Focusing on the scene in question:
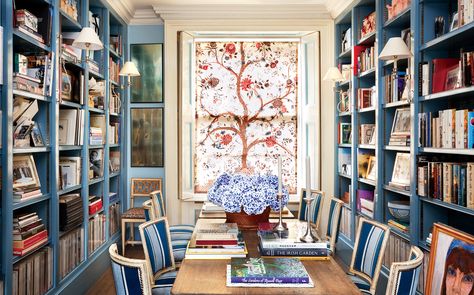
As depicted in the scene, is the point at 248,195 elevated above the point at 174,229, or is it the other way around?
the point at 248,195

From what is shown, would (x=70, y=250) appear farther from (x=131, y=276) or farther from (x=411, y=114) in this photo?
(x=411, y=114)

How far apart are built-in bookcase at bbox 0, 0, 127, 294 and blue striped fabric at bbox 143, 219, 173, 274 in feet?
2.76

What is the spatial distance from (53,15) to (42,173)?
1169mm

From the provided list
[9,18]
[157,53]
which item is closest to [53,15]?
[9,18]

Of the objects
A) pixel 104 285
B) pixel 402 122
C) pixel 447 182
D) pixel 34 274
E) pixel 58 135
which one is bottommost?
pixel 104 285

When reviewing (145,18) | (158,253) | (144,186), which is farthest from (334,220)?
(145,18)

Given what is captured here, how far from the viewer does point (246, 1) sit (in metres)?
4.70

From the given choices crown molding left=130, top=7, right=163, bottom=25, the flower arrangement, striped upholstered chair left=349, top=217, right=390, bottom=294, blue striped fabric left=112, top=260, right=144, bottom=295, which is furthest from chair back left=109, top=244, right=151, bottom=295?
crown molding left=130, top=7, right=163, bottom=25

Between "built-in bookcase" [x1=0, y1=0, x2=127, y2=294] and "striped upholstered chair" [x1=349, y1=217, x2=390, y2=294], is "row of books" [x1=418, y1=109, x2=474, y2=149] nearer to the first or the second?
"striped upholstered chair" [x1=349, y1=217, x2=390, y2=294]

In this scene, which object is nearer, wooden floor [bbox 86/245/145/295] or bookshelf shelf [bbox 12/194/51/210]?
bookshelf shelf [bbox 12/194/51/210]

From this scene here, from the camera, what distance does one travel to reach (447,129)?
105 inches

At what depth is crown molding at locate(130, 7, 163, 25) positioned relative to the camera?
5.07 m

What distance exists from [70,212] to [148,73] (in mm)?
2243

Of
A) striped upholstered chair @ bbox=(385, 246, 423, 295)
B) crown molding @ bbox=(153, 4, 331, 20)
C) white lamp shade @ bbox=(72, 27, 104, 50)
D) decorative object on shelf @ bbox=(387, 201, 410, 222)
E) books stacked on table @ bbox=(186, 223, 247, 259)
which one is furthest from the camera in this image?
crown molding @ bbox=(153, 4, 331, 20)
